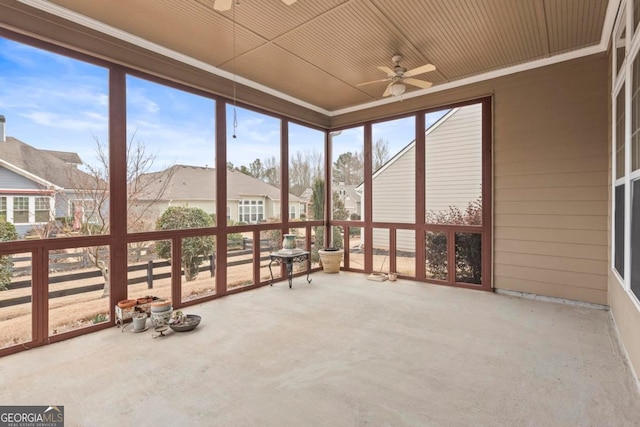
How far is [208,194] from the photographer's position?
472 cm

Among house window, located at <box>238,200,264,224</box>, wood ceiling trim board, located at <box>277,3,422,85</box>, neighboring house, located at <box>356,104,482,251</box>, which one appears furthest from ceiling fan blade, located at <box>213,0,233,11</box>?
neighboring house, located at <box>356,104,482,251</box>

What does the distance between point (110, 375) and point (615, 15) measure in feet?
19.9

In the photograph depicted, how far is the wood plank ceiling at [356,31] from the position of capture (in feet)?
10.8

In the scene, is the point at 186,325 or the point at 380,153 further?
the point at 380,153

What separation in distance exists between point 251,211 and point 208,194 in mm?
867

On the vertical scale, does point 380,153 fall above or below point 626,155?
above

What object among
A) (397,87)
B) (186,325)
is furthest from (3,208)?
(397,87)

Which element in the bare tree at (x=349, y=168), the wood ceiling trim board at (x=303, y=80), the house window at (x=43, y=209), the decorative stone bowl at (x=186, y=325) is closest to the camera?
the house window at (x=43, y=209)

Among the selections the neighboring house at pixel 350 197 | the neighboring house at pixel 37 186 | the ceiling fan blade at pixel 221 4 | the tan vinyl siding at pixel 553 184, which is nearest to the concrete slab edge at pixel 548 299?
the tan vinyl siding at pixel 553 184

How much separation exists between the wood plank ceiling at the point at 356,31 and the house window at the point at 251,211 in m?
2.03

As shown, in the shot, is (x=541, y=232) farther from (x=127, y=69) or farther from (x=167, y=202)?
(x=127, y=69)

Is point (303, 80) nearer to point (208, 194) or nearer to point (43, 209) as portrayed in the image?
point (208, 194)

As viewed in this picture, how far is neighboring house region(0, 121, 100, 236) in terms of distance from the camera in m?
3.08

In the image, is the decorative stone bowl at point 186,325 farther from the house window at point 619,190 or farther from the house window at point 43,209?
the house window at point 619,190
